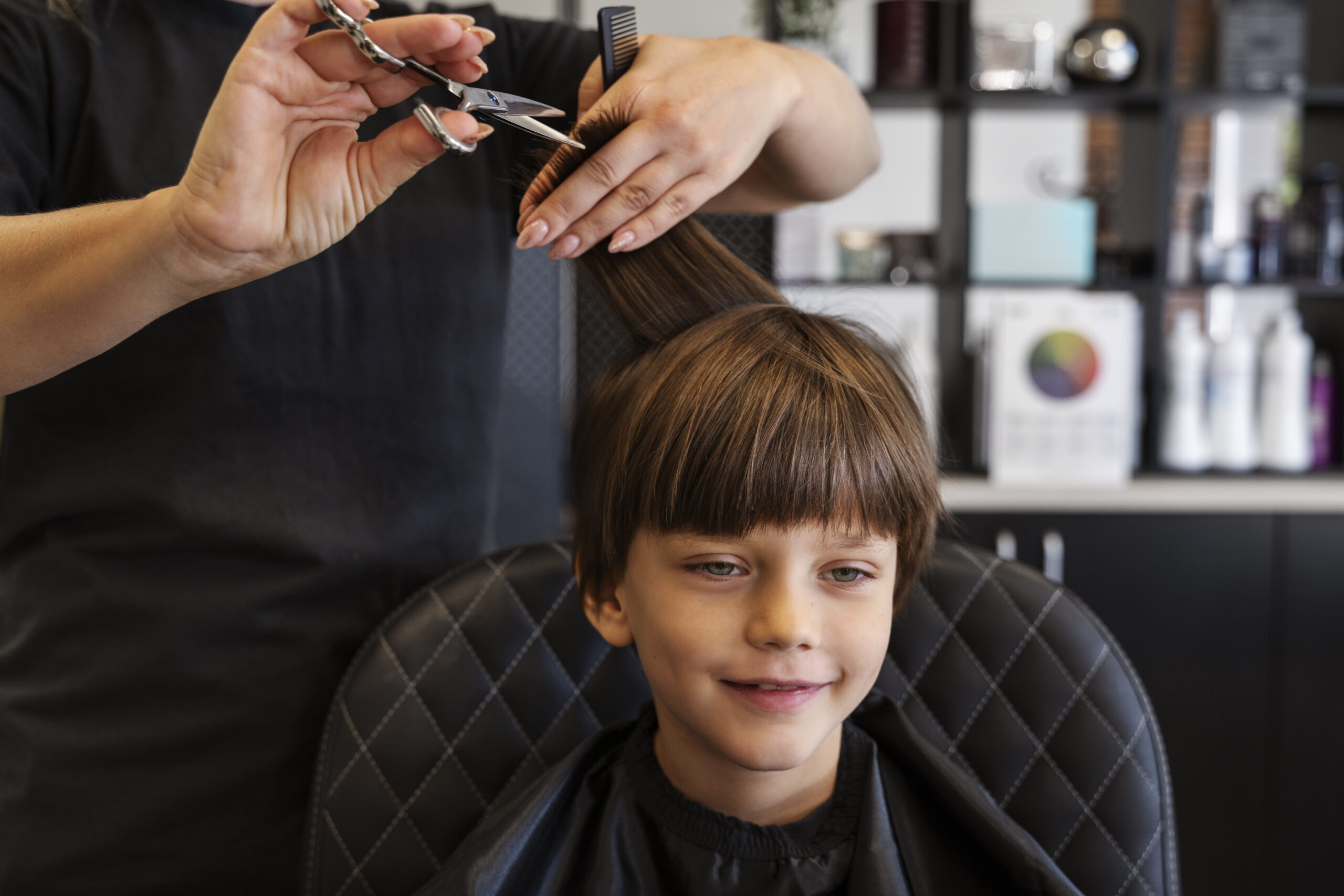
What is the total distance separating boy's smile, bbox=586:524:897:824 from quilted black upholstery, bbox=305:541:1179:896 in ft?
0.55

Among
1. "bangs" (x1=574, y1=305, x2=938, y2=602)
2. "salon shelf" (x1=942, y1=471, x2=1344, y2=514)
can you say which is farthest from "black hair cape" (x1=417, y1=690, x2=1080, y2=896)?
"salon shelf" (x1=942, y1=471, x2=1344, y2=514)

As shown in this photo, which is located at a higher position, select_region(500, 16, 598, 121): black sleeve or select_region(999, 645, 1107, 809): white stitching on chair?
select_region(500, 16, 598, 121): black sleeve

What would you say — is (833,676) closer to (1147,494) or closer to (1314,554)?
(1147,494)

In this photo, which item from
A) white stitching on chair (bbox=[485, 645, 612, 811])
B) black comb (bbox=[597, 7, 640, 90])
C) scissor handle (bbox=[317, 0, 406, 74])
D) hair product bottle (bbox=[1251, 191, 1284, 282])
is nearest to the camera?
scissor handle (bbox=[317, 0, 406, 74])

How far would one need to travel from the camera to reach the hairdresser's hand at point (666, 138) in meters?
0.88

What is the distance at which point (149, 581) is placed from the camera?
1.04m

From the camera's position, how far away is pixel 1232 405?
8.80 feet

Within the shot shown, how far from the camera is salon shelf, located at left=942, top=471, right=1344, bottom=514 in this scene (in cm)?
254

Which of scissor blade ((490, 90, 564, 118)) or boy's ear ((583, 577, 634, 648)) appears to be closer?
scissor blade ((490, 90, 564, 118))

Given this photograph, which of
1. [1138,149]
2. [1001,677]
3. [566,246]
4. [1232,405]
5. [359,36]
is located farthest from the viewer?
[1138,149]

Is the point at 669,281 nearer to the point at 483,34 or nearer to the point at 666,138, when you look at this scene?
the point at 666,138

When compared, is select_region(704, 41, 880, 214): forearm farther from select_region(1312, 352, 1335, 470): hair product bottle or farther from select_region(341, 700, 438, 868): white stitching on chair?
select_region(1312, 352, 1335, 470): hair product bottle

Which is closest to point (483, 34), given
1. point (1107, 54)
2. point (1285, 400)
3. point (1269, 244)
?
point (1107, 54)

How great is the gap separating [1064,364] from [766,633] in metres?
2.01
